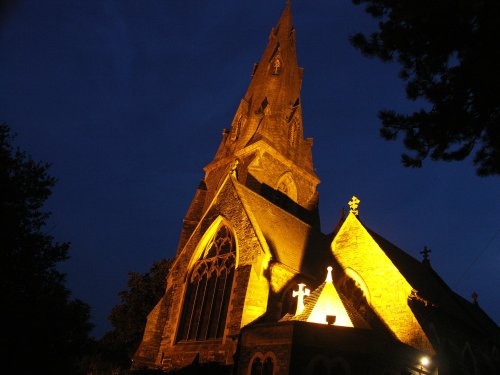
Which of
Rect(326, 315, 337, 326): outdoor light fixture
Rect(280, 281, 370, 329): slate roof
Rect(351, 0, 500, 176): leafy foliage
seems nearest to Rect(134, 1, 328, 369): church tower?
Rect(280, 281, 370, 329): slate roof

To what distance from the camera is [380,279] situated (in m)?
16.1

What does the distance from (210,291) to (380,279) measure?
6.63 metres

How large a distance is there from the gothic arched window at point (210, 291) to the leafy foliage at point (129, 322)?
15.2 m

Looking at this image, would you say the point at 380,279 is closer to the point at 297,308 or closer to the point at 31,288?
the point at 297,308

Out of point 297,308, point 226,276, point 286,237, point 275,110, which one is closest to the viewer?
point 297,308

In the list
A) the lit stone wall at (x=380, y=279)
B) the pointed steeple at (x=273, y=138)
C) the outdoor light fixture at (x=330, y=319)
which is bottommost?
the outdoor light fixture at (x=330, y=319)

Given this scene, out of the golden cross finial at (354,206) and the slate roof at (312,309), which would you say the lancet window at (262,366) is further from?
the golden cross finial at (354,206)

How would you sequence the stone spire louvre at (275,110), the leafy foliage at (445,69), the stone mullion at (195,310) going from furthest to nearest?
1. the stone spire louvre at (275,110)
2. the stone mullion at (195,310)
3. the leafy foliage at (445,69)

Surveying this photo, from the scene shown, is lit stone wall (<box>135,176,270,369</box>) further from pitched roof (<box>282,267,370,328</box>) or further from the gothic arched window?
pitched roof (<box>282,267,370,328</box>)

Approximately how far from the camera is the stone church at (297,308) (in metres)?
12.1

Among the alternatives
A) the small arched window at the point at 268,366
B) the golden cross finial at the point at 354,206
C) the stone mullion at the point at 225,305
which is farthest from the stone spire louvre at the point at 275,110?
the small arched window at the point at 268,366

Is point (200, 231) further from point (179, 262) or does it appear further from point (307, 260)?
point (307, 260)

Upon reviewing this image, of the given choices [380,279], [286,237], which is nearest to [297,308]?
[380,279]

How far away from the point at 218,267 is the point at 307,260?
400 centimetres
